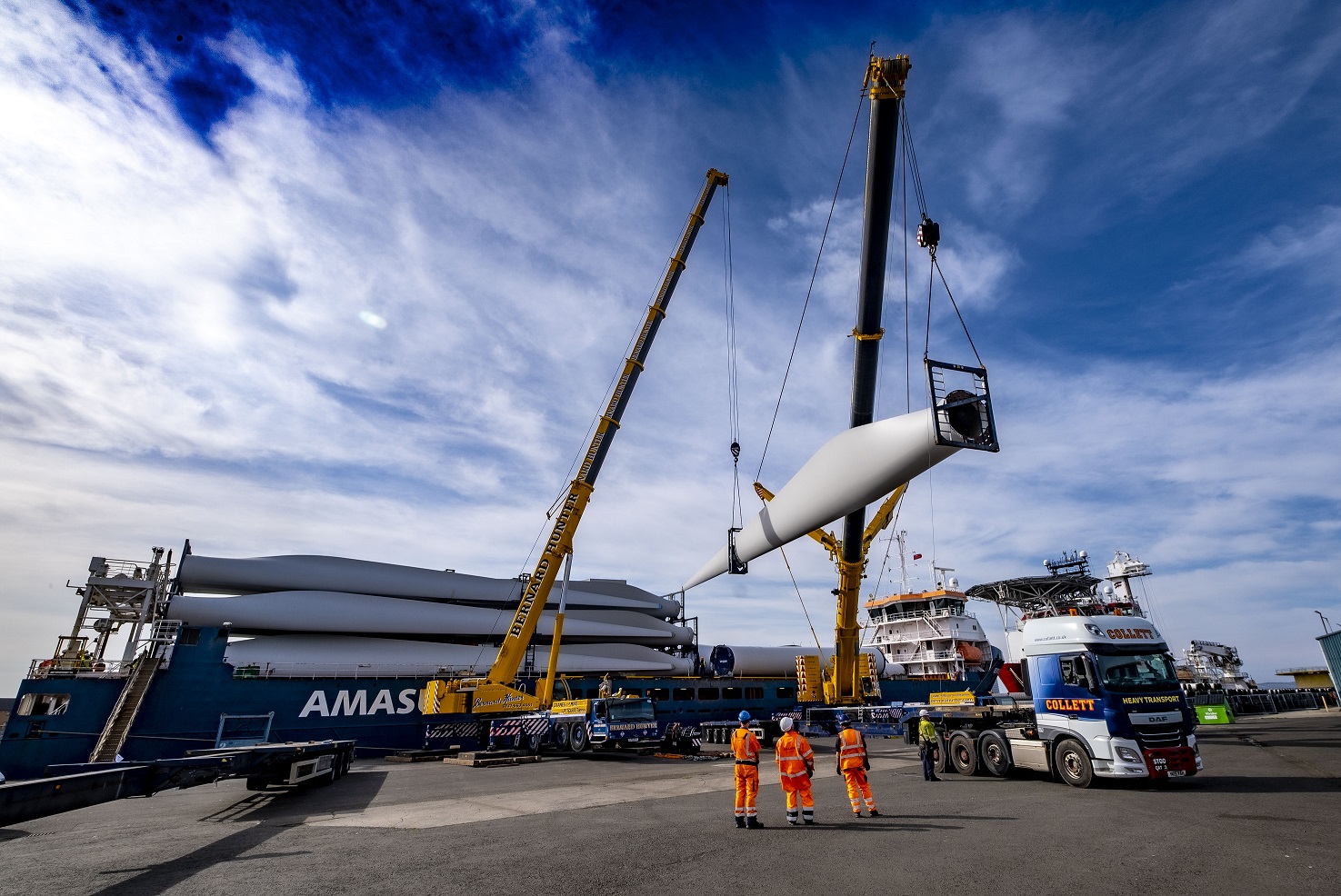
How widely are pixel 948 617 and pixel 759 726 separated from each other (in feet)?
69.9

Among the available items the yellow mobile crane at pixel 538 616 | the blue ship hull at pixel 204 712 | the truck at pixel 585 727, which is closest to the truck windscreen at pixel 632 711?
the truck at pixel 585 727

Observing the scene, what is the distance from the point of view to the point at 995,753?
13.1m

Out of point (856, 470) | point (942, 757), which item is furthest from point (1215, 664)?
point (856, 470)

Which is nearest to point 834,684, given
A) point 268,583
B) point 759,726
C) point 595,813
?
point 759,726

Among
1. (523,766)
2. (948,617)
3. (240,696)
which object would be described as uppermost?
(948,617)

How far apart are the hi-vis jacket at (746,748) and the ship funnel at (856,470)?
16.9 ft

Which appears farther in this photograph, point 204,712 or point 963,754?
point 204,712

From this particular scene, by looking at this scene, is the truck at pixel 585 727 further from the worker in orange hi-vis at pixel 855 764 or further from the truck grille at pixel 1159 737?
the truck grille at pixel 1159 737

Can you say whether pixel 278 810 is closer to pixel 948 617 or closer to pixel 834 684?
pixel 834 684

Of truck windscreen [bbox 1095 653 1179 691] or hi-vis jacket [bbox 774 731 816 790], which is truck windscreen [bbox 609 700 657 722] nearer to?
hi-vis jacket [bbox 774 731 816 790]

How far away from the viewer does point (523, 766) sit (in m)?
18.6

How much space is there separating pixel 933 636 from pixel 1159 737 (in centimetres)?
3151

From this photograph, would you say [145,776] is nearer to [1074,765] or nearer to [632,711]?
[1074,765]

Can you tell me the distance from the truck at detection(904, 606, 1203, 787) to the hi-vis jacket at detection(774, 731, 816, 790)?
234 inches
